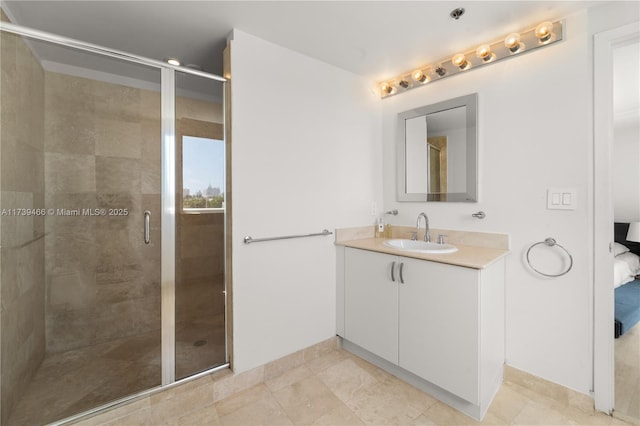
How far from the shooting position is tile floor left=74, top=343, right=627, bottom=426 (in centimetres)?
149

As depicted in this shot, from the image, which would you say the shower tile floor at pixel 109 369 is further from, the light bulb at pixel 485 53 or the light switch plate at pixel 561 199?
the light bulb at pixel 485 53

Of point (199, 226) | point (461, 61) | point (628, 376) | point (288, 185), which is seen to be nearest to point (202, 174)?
point (199, 226)

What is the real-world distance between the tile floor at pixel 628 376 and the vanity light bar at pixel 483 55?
6.99ft

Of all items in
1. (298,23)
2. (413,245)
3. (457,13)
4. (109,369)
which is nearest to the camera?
(457,13)

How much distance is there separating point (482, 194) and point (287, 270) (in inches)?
59.7

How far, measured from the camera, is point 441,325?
5.21 ft

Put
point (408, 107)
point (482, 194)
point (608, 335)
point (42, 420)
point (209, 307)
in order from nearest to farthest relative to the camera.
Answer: point (42, 420) < point (608, 335) < point (209, 307) < point (482, 194) < point (408, 107)

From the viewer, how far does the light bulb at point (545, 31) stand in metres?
1.61

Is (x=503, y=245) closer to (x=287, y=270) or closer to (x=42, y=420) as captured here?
(x=287, y=270)

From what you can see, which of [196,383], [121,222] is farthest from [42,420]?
[121,222]

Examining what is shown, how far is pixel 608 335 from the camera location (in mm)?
1494

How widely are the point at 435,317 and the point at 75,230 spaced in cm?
228

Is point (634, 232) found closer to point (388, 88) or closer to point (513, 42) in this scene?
point (513, 42)

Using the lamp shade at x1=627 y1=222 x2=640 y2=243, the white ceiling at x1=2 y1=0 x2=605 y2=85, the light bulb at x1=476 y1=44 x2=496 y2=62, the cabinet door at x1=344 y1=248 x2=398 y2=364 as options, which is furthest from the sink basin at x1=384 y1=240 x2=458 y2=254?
the lamp shade at x1=627 y1=222 x2=640 y2=243
